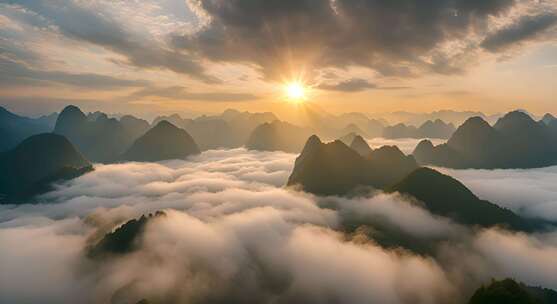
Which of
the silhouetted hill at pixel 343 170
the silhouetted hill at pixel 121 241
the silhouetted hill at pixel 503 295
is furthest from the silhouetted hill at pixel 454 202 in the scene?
the silhouetted hill at pixel 121 241

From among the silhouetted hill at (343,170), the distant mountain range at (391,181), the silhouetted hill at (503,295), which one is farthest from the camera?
the silhouetted hill at (343,170)

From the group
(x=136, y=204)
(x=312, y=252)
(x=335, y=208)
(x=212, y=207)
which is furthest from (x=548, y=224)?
(x=136, y=204)

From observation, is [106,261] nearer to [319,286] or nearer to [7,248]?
[7,248]

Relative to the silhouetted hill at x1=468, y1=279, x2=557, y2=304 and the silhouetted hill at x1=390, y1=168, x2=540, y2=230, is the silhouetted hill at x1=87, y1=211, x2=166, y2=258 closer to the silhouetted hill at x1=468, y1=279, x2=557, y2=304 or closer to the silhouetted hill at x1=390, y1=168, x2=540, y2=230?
the silhouetted hill at x1=390, y1=168, x2=540, y2=230

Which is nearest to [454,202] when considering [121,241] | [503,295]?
[503,295]

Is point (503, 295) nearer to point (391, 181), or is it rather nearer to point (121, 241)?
point (121, 241)

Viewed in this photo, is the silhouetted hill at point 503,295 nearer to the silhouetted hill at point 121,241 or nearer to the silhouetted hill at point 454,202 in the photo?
the silhouetted hill at point 454,202
